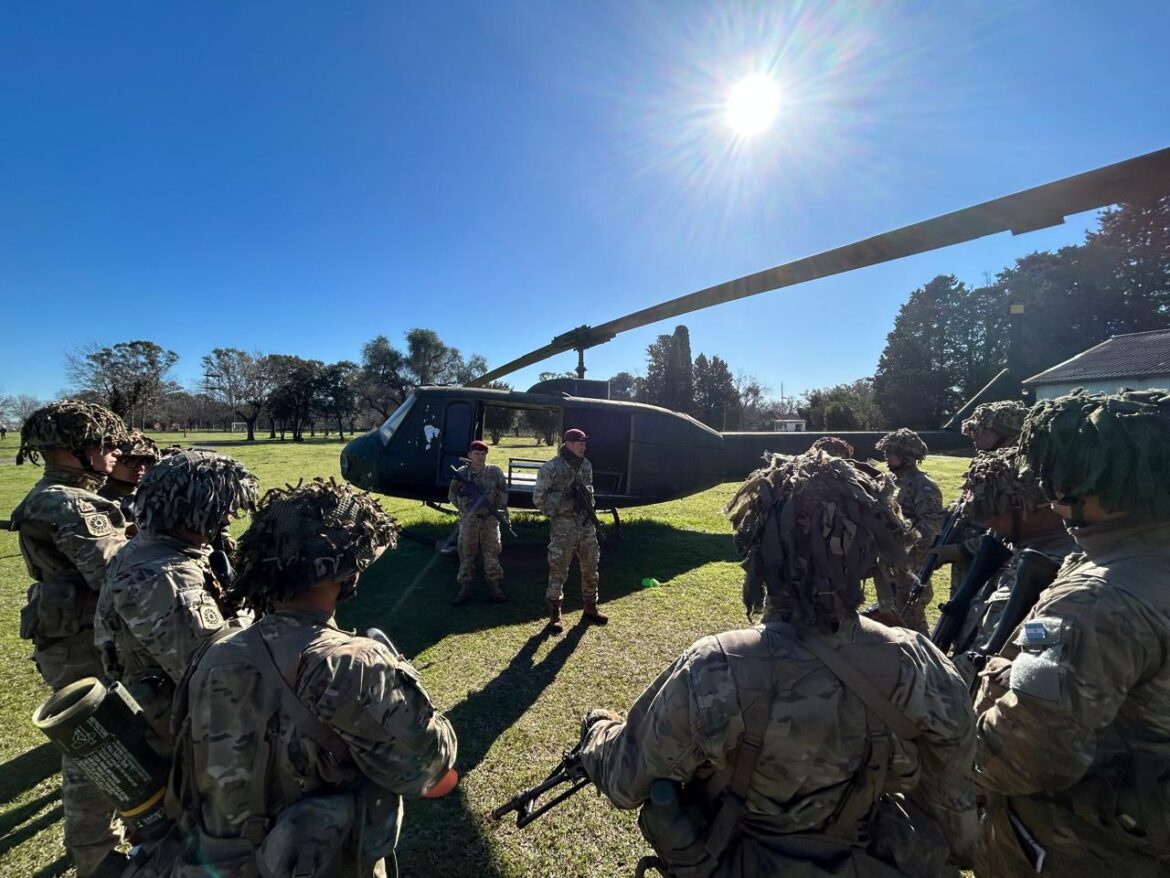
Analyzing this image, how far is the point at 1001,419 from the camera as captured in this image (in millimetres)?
3986

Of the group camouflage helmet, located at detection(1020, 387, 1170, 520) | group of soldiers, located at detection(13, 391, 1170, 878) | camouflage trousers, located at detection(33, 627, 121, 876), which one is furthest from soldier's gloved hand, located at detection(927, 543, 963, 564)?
camouflage trousers, located at detection(33, 627, 121, 876)

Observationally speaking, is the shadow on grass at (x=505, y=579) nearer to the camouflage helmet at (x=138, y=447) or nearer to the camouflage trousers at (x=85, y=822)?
the camouflage trousers at (x=85, y=822)

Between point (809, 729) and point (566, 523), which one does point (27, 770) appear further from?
point (809, 729)

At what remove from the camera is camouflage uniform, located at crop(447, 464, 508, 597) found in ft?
20.8

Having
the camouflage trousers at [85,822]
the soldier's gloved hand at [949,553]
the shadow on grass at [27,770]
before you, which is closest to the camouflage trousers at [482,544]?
the shadow on grass at [27,770]

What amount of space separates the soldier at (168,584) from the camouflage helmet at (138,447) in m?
1.27

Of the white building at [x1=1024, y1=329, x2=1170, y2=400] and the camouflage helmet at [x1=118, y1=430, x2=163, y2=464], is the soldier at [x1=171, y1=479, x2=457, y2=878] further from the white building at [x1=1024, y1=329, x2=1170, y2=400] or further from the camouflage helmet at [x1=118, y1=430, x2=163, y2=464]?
the white building at [x1=1024, y1=329, x2=1170, y2=400]

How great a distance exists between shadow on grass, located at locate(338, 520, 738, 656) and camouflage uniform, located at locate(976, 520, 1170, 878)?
15.4ft

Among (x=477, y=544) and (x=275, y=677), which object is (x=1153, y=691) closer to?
(x=275, y=677)

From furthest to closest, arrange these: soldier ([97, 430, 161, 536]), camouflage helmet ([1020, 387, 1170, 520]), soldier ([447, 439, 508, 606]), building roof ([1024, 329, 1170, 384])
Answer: building roof ([1024, 329, 1170, 384]), soldier ([447, 439, 508, 606]), soldier ([97, 430, 161, 536]), camouflage helmet ([1020, 387, 1170, 520])

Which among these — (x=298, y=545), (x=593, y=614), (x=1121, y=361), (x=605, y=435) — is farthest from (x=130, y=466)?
(x=1121, y=361)

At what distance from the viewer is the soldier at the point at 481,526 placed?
634 centimetres

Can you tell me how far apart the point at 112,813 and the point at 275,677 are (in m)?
2.09

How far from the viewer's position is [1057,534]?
250cm
